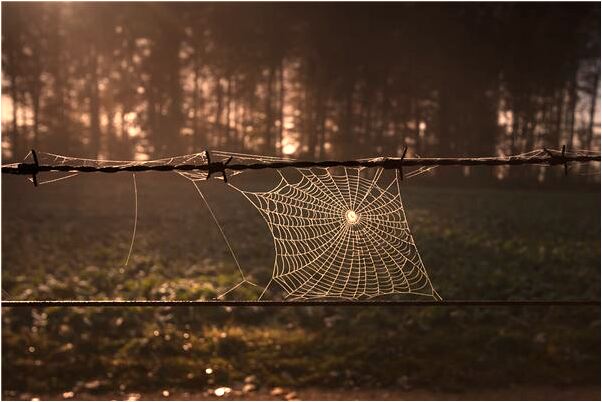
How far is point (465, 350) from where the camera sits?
24.0 feet

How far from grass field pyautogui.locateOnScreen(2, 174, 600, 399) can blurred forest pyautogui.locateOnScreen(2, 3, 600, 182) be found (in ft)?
53.2

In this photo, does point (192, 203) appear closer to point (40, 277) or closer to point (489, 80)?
point (40, 277)

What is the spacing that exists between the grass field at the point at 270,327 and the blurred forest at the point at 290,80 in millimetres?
16215

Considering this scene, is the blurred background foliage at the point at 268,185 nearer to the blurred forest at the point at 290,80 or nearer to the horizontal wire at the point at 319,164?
the blurred forest at the point at 290,80

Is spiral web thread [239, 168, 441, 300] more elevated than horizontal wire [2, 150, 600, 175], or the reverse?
horizontal wire [2, 150, 600, 175]

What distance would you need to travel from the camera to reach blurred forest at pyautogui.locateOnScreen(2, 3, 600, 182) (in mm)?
28906

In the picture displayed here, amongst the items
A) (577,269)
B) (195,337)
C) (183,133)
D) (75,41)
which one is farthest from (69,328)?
(75,41)

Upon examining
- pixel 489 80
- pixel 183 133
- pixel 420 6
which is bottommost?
pixel 183 133

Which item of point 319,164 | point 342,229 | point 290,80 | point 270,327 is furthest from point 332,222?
point 290,80

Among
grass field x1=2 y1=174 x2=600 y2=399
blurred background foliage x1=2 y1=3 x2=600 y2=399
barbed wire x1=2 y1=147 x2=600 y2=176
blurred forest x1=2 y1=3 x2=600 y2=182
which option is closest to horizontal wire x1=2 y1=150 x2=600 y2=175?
barbed wire x1=2 y1=147 x2=600 y2=176

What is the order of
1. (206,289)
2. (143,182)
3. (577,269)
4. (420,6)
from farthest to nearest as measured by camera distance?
(420,6) → (143,182) → (577,269) → (206,289)

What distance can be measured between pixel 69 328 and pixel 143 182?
733 inches

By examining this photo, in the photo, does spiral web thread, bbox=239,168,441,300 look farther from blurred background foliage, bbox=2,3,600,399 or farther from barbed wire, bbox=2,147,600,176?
blurred background foliage, bbox=2,3,600,399

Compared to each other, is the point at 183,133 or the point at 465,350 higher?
the point at 183,133
